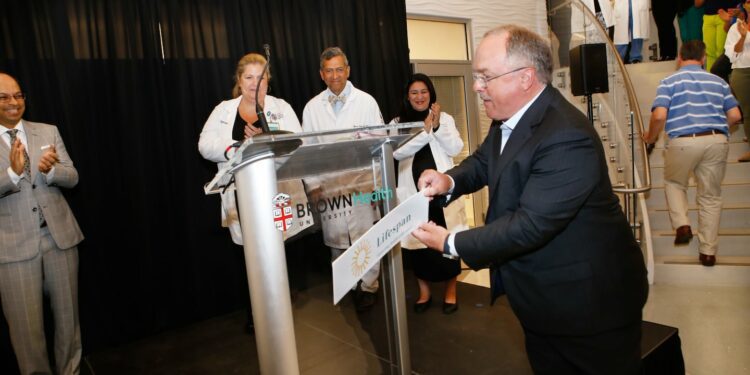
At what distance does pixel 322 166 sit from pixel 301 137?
20cm

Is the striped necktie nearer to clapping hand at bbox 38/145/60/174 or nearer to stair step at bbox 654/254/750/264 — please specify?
clapping hand at bbox 38/145/60/174

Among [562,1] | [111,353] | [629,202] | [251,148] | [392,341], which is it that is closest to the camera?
[251,148]

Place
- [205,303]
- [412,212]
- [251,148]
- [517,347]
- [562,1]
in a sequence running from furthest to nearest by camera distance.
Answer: [562,1] < [205,303] < [517,347] < [412,212] < [251,148]

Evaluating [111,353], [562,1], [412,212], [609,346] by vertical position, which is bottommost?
[111,353]

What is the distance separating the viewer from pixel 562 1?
5.94 m

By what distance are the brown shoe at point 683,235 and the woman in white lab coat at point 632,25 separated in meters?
3.53

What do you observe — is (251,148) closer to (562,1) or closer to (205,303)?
(205,303)

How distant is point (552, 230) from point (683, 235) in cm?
361

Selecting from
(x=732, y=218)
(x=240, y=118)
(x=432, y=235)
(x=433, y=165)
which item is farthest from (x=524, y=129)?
(x=732, y=218)

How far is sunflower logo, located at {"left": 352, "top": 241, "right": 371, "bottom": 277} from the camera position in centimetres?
114

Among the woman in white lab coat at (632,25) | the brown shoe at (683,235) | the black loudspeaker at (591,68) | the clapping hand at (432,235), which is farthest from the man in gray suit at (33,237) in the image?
the woman in white lab coat at (632,25)

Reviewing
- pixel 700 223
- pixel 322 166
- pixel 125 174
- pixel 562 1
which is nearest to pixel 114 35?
pixel 125 174

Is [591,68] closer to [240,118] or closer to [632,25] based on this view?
[632,25]

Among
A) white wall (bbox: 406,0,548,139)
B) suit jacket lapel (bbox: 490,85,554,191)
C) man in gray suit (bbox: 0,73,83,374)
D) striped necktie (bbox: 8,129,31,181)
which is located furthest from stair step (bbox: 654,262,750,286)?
striped necktie (bbox: 8,129,31,181)
